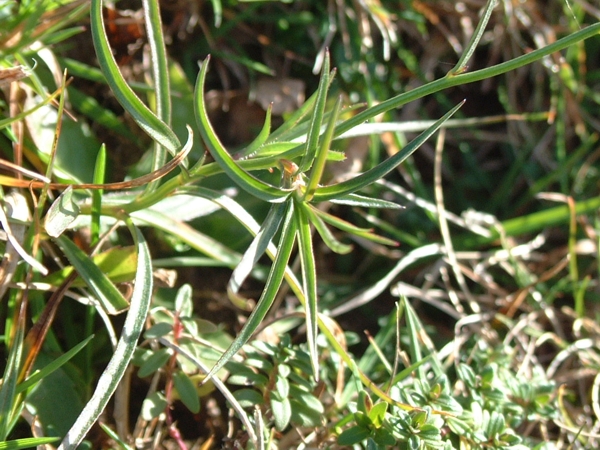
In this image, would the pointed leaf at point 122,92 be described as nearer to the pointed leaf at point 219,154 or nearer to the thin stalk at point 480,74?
the pointed leaf at point 219,154

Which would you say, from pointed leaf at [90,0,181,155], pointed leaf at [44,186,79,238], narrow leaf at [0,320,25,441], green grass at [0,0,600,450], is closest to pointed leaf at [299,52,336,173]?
green grass at [0,0,600,450]

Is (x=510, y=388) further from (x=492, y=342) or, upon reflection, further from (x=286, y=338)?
(x=286, y=338)

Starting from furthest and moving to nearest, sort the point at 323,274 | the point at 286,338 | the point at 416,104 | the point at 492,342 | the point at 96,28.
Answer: the point at 416,104
the point at 323,274
the point at 492,342
the point at 286,338
the point at 96,28

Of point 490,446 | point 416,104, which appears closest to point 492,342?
point 490,446

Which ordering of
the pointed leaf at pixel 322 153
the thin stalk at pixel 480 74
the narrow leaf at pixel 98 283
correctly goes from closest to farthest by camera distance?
the pointed leaf at pixel 322 153
the thin stalk at pixel 480 74
the narrow leaf at pixel 98 283

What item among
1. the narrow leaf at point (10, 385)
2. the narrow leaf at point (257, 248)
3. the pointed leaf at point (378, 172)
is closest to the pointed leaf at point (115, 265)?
the narrow leaf at point (10, 385)

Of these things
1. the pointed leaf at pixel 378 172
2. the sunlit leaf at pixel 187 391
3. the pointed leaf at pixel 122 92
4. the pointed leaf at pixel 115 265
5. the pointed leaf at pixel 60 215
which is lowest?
the sunlit leaf at pixel 187 391

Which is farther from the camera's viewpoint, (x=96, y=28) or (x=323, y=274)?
(x=323, y=274)

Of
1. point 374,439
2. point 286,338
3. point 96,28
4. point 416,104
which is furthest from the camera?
point 416,104
